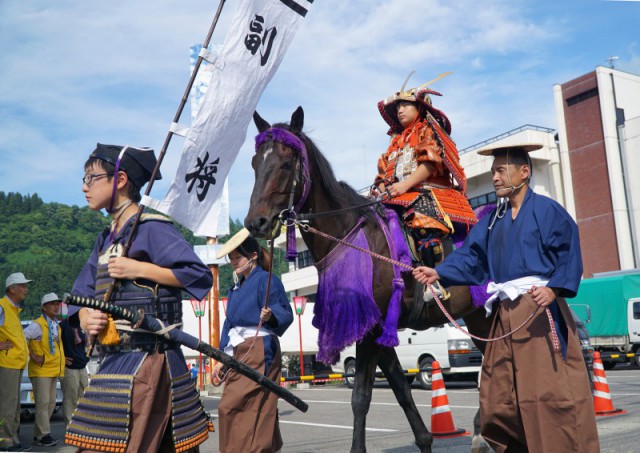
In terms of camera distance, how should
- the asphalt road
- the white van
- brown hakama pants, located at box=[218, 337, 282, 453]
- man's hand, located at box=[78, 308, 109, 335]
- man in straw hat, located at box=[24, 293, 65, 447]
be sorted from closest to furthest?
man's hand, located at box=[78, 308, 109, 335], brown hakama pants, located at box=[218, 337, 282, 453], the asphalt road, man in straw hat, located at box=[24, 293, 65, 447], the white van

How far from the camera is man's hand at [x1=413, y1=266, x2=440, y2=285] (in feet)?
13.8

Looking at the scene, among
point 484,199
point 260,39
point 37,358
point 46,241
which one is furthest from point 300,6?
point 46,241

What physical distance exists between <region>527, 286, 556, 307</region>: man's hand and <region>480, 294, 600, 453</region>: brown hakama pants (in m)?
0.18

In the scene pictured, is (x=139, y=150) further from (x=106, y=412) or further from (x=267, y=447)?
(x=267, y=447)

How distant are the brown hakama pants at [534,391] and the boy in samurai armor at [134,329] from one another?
1755 millimetres

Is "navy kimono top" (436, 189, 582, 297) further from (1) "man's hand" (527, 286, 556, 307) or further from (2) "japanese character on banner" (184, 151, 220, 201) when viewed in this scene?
(2) "japanese character on banner" (184, 151, 220, 201)

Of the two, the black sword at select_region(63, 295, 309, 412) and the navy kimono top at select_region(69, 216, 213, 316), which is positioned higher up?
the navy kimono top at select_region(69, 216, 213, 316)

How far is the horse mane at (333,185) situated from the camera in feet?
18.2

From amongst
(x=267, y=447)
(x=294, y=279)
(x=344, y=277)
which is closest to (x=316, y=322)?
(x=344, y=277)

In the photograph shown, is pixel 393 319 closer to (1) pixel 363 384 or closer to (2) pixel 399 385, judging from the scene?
(1) pixel 363 384

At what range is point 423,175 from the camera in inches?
242

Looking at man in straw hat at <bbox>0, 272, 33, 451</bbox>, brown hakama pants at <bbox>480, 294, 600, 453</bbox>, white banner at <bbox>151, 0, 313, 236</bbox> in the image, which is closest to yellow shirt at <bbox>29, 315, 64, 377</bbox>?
man in straw hat at <bbox>0, 272, 33, 451</bbox>

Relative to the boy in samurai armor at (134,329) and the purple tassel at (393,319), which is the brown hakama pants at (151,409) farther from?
the purple tassel at (393,319)

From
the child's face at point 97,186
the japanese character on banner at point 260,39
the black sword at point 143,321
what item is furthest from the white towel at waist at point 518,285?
the child's face at point 97,186
